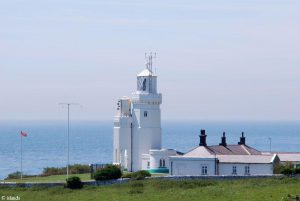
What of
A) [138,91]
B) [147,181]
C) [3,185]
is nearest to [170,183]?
[147,181]

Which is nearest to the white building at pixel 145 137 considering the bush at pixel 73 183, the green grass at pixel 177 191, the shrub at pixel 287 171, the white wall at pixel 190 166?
the white wall at pixel 190 166

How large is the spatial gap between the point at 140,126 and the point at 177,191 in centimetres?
2022

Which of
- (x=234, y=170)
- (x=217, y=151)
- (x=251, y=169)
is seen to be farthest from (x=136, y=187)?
(x=217, y=151)

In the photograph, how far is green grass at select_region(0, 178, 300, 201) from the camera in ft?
184

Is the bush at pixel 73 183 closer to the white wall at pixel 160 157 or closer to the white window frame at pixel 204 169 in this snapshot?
the white window frame at pixel 204 169

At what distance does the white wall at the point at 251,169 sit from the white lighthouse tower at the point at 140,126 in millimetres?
9167

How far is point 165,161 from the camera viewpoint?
77688 millimetres

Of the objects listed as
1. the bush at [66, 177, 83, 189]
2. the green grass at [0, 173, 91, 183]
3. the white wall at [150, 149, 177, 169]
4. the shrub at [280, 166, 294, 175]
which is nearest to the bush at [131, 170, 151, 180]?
the green grass at [0, 173, 91, 183]

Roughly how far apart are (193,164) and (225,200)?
18699 millimetres

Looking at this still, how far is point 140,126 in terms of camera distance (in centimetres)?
7981

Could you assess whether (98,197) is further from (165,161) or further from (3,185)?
(165,161)

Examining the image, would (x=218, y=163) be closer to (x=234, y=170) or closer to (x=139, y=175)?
(x=234, y=170)

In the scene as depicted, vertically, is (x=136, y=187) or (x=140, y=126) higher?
(x=140, y=126)

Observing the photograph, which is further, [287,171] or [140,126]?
[140,126]
